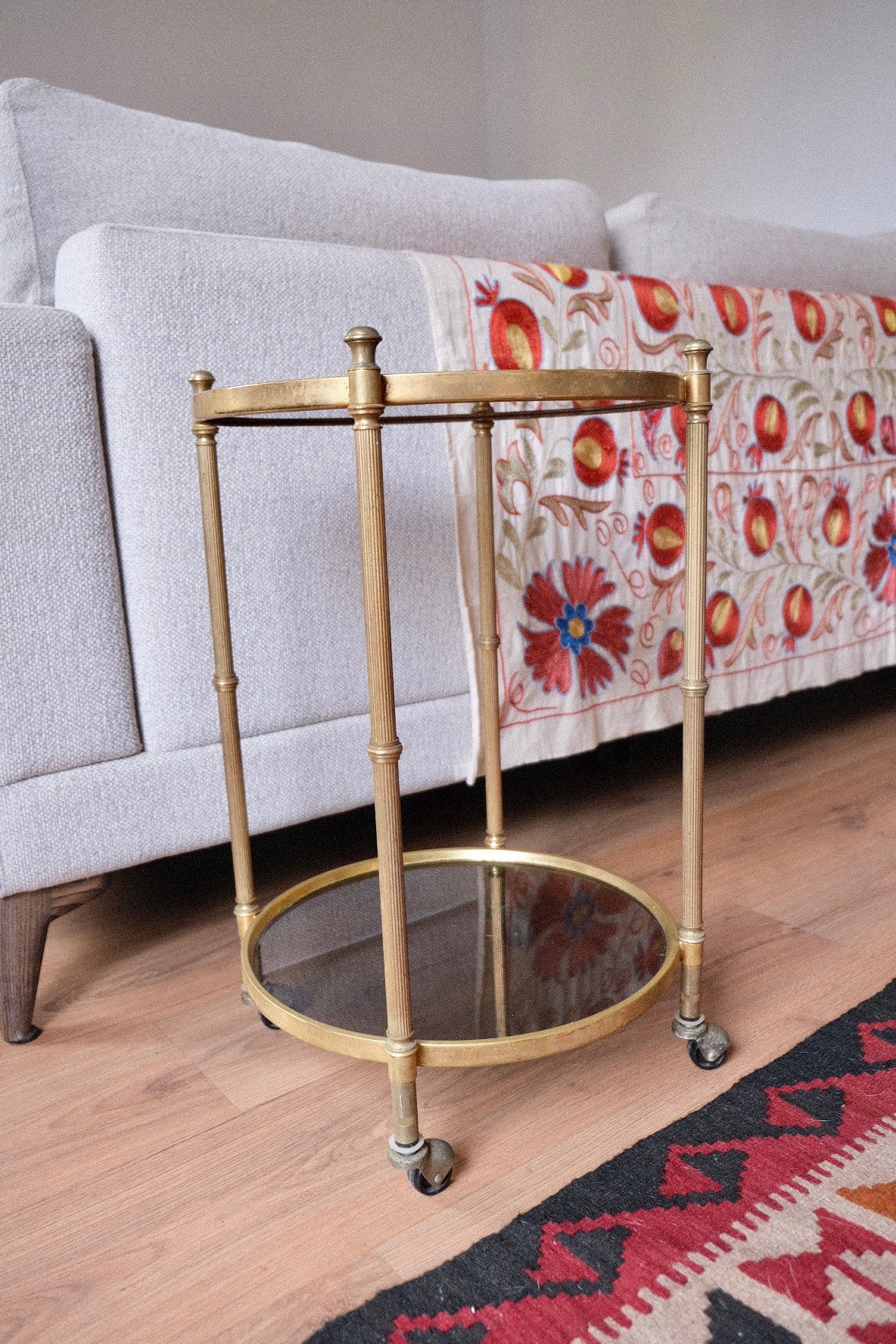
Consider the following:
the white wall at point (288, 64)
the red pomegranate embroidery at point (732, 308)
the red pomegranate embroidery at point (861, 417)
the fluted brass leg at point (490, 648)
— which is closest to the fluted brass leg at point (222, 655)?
the fluted brass leg at point (490, 648)

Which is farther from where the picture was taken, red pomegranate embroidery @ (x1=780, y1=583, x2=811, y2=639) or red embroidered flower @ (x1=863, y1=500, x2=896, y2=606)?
red embroidered flower @ (x1=863, y1=500, x2=896, y2=606)

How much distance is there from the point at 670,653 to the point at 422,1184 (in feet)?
2.47

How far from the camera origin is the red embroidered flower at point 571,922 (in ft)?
2.76

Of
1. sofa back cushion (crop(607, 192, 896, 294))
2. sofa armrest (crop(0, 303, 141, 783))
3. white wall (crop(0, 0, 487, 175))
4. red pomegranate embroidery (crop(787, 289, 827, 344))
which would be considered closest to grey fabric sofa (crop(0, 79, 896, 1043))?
sofa armrest (crop(0, 303, 141, 783))

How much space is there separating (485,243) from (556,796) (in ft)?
2.37

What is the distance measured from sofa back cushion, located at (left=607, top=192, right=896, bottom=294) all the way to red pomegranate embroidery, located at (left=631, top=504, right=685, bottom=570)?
0.40 metres

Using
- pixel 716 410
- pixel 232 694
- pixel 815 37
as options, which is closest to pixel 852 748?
pixel 716 410

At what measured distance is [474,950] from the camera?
879 millimetres

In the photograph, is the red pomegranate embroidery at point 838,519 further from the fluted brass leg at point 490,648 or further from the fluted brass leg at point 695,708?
the fluted brass leg at point 695,708

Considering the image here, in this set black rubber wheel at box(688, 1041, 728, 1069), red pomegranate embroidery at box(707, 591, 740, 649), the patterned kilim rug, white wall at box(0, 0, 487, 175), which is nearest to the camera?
the patterned kilim rug

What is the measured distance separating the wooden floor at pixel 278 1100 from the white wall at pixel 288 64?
8.17ft

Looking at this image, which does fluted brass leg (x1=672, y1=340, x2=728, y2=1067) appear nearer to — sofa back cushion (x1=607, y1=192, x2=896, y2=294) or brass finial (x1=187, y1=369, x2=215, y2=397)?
brass finial (x1=187, y1=369, x2=215, y2=397)

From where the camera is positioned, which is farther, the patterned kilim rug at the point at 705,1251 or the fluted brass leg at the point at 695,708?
the fluted brass leg at the point at 695,708

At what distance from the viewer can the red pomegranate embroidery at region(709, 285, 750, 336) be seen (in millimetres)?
1285
